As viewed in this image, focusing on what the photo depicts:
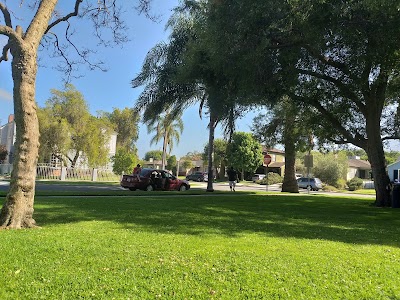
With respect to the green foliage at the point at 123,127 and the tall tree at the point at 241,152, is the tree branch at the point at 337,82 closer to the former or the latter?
the tall tree at the point at 241,152

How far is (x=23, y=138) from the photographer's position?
25.1ft

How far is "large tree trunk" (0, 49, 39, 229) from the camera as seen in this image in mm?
7535

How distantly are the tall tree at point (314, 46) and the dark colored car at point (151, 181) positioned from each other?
1131cm

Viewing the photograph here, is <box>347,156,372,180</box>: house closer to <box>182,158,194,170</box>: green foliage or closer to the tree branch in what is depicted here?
<box>182,158,194,170</box>: green foliage

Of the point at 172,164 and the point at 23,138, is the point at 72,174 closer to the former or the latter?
the point at 23,138

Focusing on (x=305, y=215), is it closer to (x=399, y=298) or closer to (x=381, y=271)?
(x=381, y=271)

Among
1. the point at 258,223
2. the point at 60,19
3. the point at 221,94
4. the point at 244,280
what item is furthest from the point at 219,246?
the point at 221,94

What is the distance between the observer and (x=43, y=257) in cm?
536

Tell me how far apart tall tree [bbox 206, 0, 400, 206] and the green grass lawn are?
17.4 ft

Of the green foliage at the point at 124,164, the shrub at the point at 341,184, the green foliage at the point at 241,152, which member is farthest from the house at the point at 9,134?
the shrub at the point at 341,184

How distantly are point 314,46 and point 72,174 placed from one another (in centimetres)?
2793

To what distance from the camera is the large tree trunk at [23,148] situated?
7535 millimetres

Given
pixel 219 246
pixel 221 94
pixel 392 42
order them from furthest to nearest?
pixel 221 94 → pixel 392 42 → pixel 219 246

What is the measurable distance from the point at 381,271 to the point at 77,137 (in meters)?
37.2
